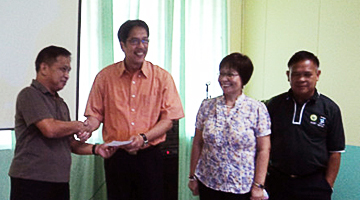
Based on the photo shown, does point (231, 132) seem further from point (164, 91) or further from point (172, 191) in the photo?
point (172, 191)

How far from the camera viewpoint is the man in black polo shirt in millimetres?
1861

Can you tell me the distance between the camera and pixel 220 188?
68.4 inches

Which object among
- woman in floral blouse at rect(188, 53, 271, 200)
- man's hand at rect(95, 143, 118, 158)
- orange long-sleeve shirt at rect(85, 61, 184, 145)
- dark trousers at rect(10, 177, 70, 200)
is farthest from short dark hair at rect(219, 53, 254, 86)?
dark trousers at rect(10, 177, 70, 200)

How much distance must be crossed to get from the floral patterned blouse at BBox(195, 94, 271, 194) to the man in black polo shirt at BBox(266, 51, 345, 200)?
0.75ft

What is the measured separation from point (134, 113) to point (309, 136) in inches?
39.2

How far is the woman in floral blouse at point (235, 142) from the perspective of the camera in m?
1.72

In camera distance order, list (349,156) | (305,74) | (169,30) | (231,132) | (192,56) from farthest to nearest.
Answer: (192,56) → (169,30) → (349,156) → (305,74) → (231,132)

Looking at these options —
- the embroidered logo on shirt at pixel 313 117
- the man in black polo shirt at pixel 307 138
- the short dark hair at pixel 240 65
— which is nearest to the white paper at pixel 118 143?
the short dark hair at pixel 240 65

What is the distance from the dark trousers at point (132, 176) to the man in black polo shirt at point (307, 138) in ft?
2.43

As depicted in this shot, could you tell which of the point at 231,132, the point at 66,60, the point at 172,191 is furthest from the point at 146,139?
the point at 172,191

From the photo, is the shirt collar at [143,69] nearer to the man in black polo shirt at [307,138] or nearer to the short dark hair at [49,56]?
the short dark hair at [49,56]

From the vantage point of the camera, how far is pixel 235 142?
171 cm

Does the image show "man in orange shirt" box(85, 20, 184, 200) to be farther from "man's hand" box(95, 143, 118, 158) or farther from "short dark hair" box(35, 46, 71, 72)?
"short dark hair" box(35, 46, 71, 72)

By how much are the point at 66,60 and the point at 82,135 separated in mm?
430
